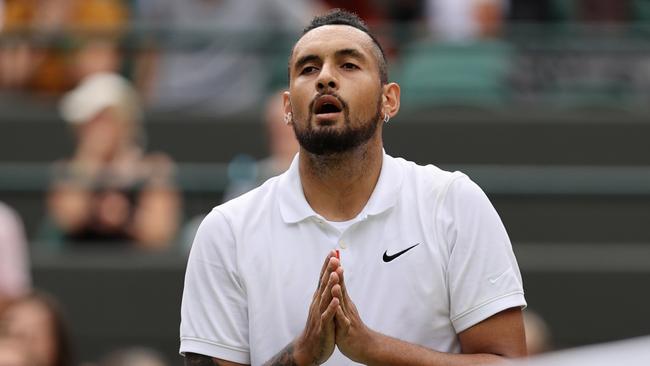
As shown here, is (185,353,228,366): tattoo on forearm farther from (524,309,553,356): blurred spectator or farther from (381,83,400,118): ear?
(524,309,553,356): blurred spectator

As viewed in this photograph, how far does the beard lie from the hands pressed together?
33cm

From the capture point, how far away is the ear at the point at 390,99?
162 inches

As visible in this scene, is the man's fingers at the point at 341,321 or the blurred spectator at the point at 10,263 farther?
the blurred spectator at the point at 10,263

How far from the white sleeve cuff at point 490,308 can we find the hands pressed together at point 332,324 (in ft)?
0.99

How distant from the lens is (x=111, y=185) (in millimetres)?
8477

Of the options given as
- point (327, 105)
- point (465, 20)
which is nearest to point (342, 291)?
point (327, 105)

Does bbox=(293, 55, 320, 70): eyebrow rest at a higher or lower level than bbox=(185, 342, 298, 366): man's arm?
higher

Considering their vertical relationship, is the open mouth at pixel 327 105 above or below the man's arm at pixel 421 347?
above

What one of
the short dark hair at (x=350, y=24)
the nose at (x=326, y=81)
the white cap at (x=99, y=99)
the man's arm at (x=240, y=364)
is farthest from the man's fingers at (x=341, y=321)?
the white cap at (x=99, y=99)

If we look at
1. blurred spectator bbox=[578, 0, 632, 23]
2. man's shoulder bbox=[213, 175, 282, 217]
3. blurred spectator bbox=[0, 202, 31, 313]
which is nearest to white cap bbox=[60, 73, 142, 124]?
blurred spectator bbox=[0, 202, 31, 313]

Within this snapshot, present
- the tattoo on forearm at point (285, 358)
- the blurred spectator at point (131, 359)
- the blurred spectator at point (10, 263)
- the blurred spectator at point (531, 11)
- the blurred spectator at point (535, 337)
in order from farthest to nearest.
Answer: the blurred spectator at point (531, 11), the blurred spectator at point (131, 359), the blurred spectator at point (10, 263), the blurred spectator at point (535, 337), the tattoo on forearm at point (285, 358)

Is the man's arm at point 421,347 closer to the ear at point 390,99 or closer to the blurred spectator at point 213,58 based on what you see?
the ear at point 390,99

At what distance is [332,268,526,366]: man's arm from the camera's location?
3.78 m

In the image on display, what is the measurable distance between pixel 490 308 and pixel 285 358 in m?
0.56
